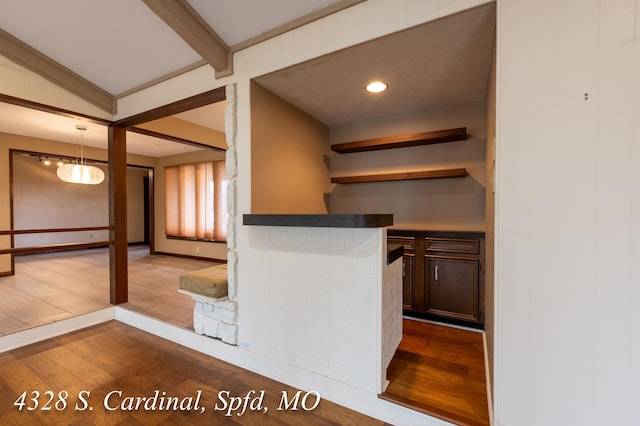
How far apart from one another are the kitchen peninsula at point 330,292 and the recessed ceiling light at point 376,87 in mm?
1106

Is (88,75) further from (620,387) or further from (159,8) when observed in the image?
(620,387)

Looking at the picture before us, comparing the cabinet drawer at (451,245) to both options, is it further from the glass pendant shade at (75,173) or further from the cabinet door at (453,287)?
the glass pendant shade at (75,173)

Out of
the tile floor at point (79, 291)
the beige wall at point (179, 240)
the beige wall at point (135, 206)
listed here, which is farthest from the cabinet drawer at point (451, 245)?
the beige wall at point (135, 206)

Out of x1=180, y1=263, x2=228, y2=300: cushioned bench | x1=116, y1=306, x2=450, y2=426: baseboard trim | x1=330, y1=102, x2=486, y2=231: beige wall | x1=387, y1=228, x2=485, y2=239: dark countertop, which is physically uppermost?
x1=330, y1=102, x2=486, y2=231: beige wall

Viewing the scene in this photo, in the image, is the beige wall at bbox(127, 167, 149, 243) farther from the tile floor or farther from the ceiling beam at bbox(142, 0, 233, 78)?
the ceiling beam at bbox(142, 0, 233, 78)

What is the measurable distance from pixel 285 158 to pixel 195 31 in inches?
40.6

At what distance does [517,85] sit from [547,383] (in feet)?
4.28

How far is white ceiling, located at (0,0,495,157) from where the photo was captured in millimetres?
1588

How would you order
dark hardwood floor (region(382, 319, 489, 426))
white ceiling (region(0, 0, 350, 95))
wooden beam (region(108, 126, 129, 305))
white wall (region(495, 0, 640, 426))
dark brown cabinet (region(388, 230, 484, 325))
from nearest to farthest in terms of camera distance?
white wall (region(495, 0, 640, 426))
dark hardwood floor (region(382, 319, 489, 426))
white ceiling (region(0, 0, 350, 95))
dark brown cabinet (region(388, 230, 484, 325))
wooden beam (region(108, 126, 129, 305))

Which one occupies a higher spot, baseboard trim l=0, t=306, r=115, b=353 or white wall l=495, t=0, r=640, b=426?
white wall l=495, t=0, r=640, b=426

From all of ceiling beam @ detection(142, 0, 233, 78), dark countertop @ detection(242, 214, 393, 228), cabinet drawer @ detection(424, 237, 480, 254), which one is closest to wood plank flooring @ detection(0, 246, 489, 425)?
cabinet drawer @ detection(424, 237, 480, 254)

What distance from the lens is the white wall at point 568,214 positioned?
42.1 inches

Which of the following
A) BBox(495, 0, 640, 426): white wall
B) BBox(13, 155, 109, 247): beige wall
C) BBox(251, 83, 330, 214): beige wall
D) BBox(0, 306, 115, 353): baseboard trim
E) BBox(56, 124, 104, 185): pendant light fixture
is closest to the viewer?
BBox(495, 0, 640, 426): white wall

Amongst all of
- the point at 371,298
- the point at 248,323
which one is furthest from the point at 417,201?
the point at 248,323
